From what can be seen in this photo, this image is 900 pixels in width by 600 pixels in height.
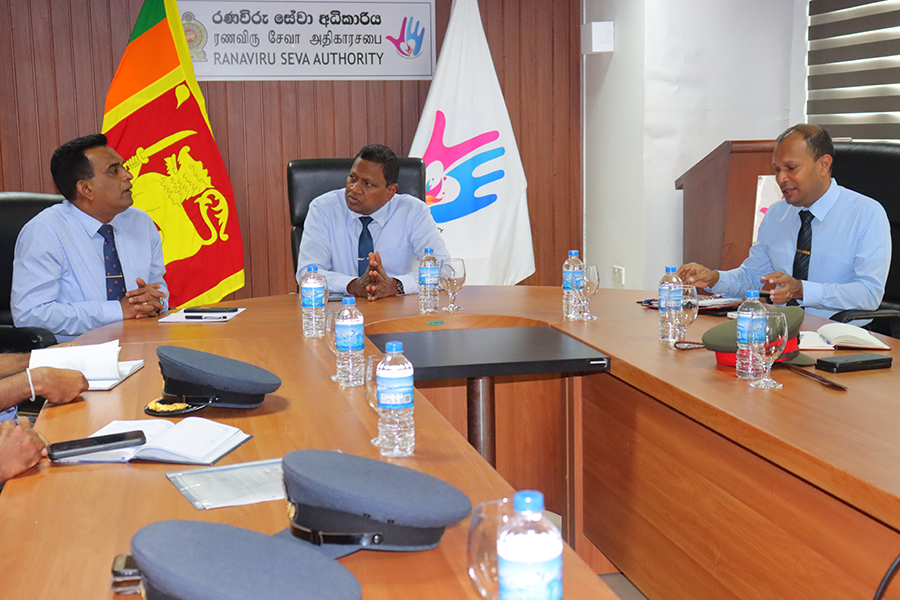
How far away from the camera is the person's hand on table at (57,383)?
5.16 ft

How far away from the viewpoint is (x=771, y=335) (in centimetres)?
156

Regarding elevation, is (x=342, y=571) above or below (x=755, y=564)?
above

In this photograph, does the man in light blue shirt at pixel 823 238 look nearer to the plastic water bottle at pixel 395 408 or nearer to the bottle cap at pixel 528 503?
the plastic water bottle at pixel 395 408

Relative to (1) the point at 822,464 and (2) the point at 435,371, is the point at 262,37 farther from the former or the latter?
(1) the point at 822,464

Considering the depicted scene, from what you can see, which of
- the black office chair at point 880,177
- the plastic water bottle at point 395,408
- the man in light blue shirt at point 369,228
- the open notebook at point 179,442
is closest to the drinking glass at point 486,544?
the plastic water bottle at point 395,408

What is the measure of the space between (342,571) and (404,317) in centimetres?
167

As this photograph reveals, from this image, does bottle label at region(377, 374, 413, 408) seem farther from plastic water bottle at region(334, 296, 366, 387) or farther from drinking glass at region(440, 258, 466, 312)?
drinking glass at region(440, 258, 466, 312)

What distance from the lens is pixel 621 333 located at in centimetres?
210

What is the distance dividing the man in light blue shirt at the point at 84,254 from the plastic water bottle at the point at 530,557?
6.84 feet

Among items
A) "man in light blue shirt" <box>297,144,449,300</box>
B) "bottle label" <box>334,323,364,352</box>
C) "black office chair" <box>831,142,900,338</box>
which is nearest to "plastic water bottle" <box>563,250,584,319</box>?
"man in light blue shirt" <box>297,144,449,300</box>

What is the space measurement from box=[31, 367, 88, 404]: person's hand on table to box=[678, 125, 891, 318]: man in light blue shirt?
1.70 meters

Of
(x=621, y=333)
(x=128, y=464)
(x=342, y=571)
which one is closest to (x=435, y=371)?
(x=621, y=333)

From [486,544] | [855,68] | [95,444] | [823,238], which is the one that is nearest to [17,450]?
[95,444]

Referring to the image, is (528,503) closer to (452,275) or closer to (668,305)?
(668,305)
